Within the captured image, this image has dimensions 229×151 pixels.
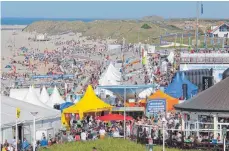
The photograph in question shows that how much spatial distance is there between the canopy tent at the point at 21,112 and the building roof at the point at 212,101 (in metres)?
5.43

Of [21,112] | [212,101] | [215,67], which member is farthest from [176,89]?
[212,101]

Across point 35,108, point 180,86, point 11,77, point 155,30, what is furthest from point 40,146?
point 155,30

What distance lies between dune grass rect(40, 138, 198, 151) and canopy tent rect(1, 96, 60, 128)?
2785 mm

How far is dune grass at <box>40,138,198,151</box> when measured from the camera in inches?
878

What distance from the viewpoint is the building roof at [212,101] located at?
24.2 m

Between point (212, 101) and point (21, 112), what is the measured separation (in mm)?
7142

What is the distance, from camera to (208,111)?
24.3 m

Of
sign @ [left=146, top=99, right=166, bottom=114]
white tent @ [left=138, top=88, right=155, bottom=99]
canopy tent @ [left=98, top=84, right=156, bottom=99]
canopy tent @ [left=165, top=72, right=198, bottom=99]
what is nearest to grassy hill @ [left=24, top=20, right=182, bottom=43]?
white tent @ [left=138, top=88, right=155, bottom=99]

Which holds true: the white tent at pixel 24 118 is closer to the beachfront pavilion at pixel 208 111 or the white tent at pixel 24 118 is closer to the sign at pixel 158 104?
the sign at pixel 158 104

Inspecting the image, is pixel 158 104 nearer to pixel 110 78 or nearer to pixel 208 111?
pixel 208 111

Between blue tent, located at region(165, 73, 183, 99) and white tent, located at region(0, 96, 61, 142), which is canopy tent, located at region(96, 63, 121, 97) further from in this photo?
white tent, located at region(0, 96, 61, 142)

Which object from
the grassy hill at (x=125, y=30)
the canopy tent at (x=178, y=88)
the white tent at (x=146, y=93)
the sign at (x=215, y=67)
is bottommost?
the white tent at (x=146, y=93)

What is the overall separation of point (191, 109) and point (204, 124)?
0.68 meters

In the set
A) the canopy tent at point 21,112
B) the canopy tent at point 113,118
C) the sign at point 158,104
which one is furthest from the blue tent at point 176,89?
the canopy tent at point 21,112
